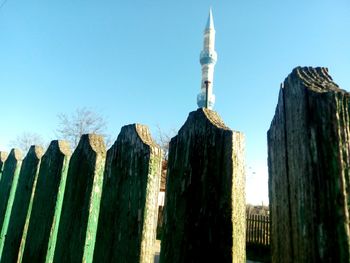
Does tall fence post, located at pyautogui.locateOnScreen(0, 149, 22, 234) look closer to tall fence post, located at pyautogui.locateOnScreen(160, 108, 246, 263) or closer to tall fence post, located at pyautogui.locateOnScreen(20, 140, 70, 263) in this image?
tall fence post, located at pyautogui.locateOnScreen(20, 140, 70, 263)

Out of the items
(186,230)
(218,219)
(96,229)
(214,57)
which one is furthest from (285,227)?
(214,57)

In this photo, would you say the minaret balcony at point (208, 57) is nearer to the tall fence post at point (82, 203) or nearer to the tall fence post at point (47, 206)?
the tall fence post at point (47, 206)

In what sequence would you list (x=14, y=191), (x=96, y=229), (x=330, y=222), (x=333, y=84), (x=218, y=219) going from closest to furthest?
(x=330, y=222)
(x=333, y=84)
(x=218, y=219)
(x=96, y=229)
(x=14, y=191)

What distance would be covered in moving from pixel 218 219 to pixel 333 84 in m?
0.51

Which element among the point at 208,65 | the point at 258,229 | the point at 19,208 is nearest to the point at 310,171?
the point at 19,208

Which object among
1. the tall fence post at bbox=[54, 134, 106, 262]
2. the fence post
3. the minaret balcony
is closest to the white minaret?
the minaret balcony

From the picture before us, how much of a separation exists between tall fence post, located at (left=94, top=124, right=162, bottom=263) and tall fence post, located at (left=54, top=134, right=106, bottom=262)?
3.4 inches

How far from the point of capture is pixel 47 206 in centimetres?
176

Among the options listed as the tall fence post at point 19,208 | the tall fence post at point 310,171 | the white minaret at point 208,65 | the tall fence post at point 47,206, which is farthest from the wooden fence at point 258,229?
the white minaret at point 208,65

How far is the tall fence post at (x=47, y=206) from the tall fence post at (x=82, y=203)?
4.3 inches

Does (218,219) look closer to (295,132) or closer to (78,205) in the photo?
(295,132)

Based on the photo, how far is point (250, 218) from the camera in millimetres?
10711

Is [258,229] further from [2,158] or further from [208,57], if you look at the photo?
[208,57]

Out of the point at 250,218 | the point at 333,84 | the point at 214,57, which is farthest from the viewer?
the point at 214,57
